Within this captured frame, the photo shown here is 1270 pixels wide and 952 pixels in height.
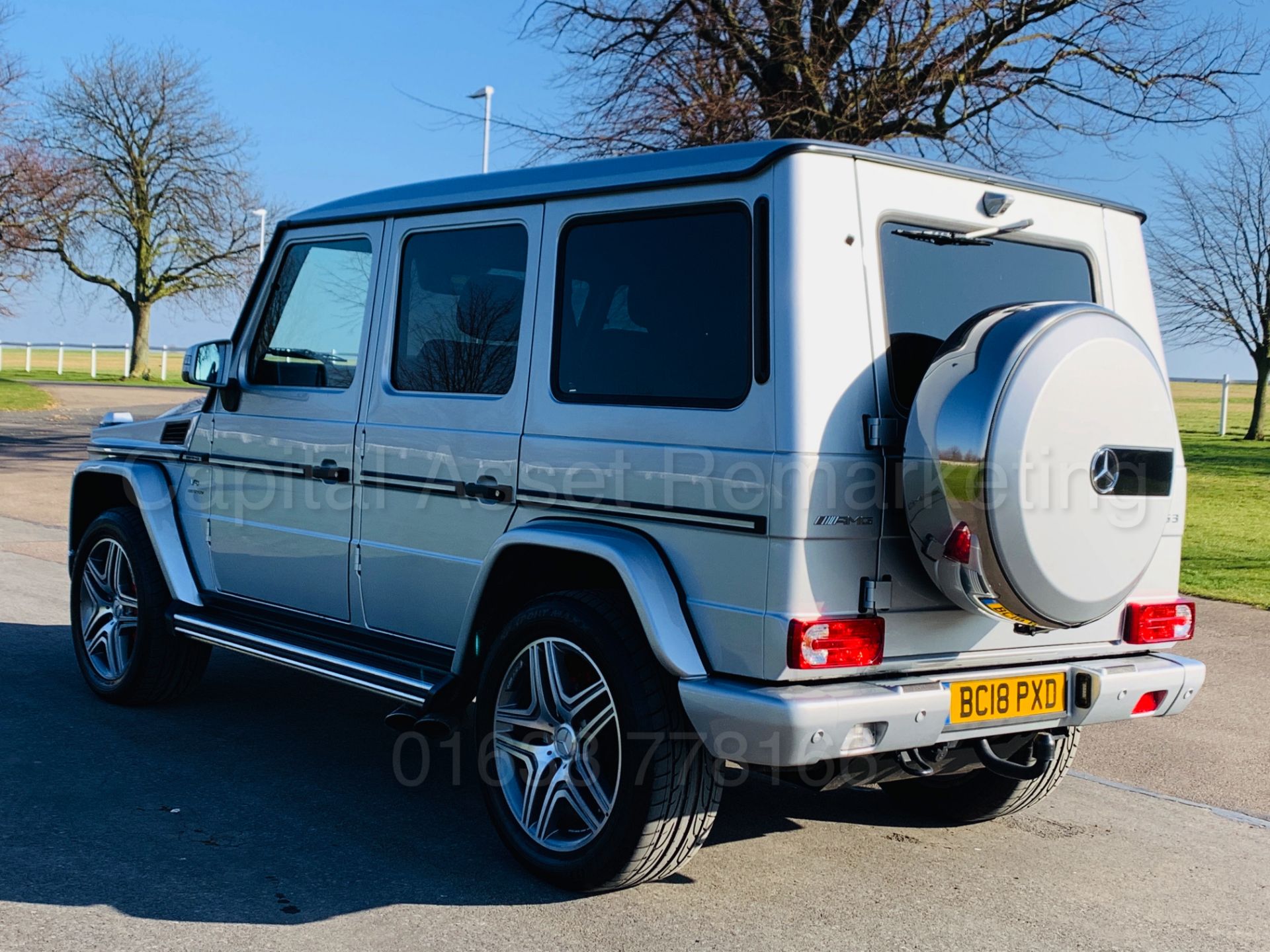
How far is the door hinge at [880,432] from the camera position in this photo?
3.69 m

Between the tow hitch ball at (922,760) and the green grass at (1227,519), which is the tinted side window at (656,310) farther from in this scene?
the green grass at (1227,519)

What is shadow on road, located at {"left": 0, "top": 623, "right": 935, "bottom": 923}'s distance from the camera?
12.9 ft

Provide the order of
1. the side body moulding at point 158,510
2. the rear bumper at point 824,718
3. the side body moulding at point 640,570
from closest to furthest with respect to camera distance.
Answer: the rear bumper at point 824,718
the side body moulding at point 640,570
the side body moulding at point 158,510

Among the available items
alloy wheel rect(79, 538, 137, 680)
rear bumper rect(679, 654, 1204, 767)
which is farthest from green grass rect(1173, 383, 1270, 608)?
alloy wheel rect(79, 538, 137, 680)

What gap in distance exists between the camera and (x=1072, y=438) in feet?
11.8

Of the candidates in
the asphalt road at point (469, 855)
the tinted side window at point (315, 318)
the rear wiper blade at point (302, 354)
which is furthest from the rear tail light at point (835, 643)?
the rear wiper blade at point (302, 354)

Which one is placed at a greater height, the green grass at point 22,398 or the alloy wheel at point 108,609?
the green grass at point 22,398

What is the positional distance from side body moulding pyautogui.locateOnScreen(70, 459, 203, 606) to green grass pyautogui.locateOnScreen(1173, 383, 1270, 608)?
286 inches

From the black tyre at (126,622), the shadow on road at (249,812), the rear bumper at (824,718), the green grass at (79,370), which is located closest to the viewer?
the rear bumper at (824,718)

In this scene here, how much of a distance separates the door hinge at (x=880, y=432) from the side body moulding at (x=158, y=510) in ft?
10.6

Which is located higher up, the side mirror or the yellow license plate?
the side mirror

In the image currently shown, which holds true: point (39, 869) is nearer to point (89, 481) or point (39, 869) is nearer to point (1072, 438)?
point (89, 481)

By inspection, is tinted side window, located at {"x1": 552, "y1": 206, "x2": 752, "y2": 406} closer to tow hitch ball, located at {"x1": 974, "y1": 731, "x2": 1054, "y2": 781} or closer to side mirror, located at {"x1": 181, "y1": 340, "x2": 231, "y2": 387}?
tow hitch ball, located at {"x1": 974, "y1": 731, "x2": 1054, "y2": 781}

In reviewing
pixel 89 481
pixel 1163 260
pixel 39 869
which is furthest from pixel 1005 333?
pixel 1163 260
